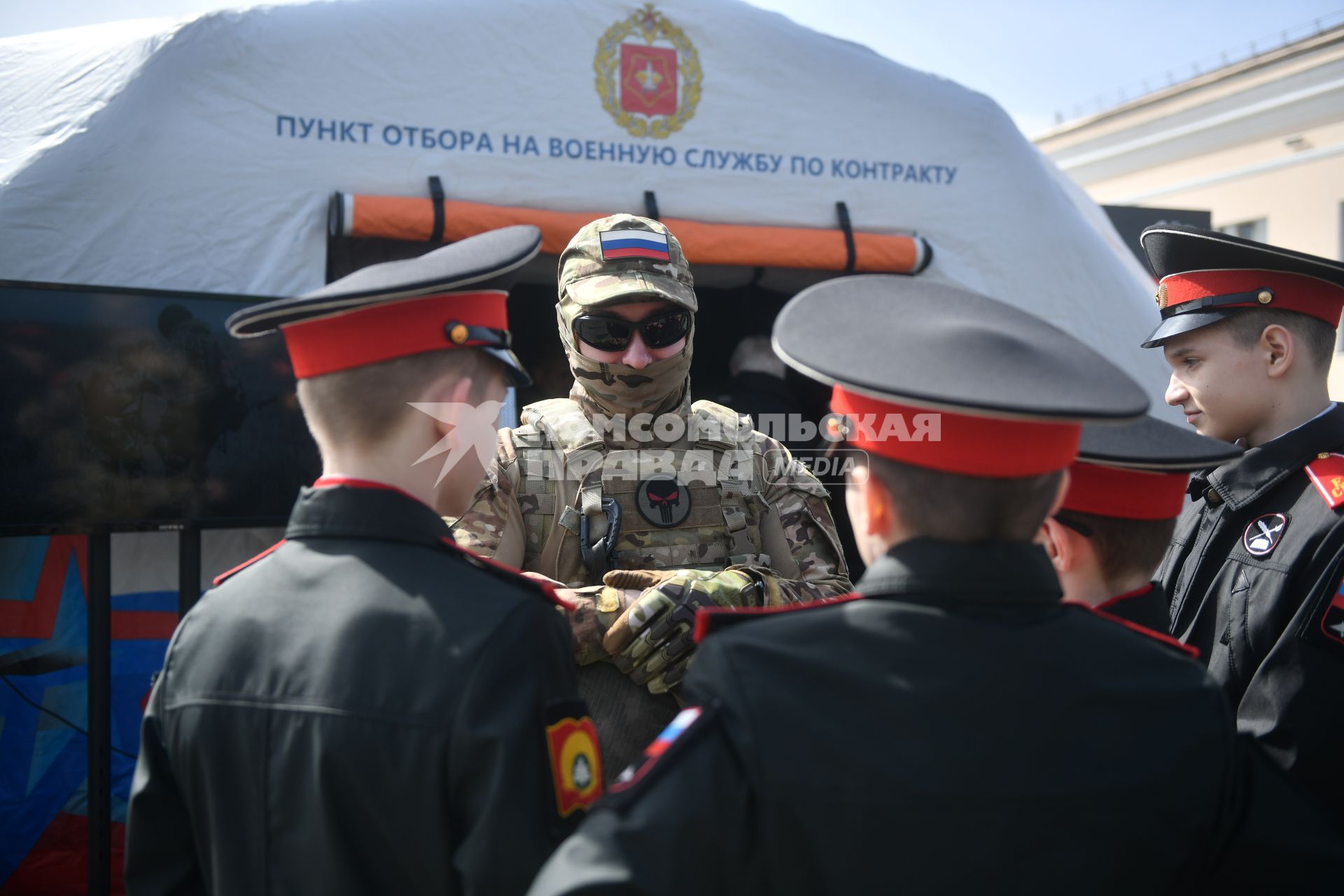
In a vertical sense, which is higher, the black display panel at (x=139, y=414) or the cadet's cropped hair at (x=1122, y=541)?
the cadet's cropped hair at (x=1122, y=541)

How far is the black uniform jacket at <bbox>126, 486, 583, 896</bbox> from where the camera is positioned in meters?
1.16

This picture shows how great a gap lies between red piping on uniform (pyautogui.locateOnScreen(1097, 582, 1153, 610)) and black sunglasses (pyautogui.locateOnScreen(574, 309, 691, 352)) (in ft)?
3.90

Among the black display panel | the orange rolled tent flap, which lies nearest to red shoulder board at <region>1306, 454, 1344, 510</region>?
the orange rolled tent flap

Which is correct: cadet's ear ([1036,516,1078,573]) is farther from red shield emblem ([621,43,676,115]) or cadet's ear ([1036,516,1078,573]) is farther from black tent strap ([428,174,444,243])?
red shield emblem ([621,43,676,115])

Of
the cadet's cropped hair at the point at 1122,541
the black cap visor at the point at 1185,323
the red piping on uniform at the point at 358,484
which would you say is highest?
the black cap visor at the point at 1185,323

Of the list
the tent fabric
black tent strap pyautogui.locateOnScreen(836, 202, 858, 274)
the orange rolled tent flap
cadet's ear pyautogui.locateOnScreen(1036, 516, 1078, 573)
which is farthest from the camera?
black tent strap pyautogui.locateOnScreen(836, 202, 858, 274)

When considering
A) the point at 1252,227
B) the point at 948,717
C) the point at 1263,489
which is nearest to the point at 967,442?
the point at 948,717

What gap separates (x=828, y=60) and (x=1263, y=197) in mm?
11060

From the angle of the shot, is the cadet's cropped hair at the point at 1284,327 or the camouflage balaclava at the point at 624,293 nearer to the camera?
the cadet's cropped hair at the point at 1284,327

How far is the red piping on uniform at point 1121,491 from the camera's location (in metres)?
1.57

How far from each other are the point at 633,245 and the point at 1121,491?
130cm

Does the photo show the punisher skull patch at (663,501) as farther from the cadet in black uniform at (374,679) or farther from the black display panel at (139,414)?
the black display panel at (139,414)

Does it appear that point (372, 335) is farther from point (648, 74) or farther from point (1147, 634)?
point (648, 74)

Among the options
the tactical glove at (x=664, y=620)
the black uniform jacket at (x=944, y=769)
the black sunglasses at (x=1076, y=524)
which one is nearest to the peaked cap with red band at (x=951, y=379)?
the black uniform jacket at (x=944, y=769)
